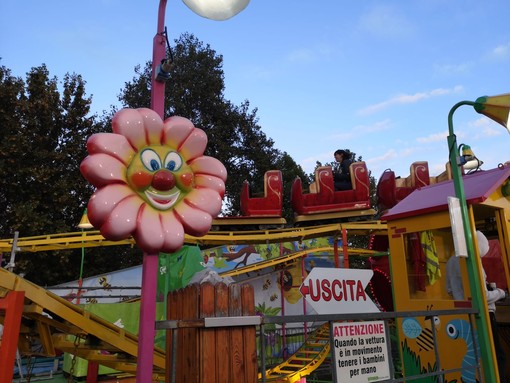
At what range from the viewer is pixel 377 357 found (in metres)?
3.35

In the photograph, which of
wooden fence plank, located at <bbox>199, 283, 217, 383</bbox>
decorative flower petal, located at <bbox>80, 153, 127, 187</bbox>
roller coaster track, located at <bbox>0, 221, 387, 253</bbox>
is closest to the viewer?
wooden fence plank, located at <bbox>199, 283, 217, 383</bbox>

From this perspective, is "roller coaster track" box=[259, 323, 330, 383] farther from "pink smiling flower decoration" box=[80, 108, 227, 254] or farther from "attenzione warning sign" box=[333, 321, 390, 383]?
"pink smiling flower decoration" box=[80, 108, 227, 254]

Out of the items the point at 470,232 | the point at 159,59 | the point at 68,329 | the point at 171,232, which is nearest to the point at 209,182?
the point at 171,232

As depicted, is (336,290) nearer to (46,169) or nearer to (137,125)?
(137,125)

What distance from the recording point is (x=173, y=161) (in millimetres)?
3480

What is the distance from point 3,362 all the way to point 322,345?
7326 millimetres

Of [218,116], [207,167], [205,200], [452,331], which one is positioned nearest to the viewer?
[205,200]

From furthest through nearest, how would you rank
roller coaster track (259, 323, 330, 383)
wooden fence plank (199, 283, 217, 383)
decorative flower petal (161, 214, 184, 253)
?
1. roller coaster track (259, 323, 330, 383)
2. decorative flower petal (161, 214, 184, 253)
3. wooden fence plank (199, 283, 217, 383)

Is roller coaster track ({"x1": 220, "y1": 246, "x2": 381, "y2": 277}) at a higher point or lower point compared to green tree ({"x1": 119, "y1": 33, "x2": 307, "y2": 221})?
lower

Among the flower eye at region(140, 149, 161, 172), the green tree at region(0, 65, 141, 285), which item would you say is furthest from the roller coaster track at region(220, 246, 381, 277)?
the flower eye at region(140, 149, 161, 172)

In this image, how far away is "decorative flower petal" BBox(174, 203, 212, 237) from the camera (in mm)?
3418

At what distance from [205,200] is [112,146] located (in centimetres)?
87

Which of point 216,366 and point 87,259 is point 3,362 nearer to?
point 216,366

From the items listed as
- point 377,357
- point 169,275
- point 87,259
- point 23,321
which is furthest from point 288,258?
point 377,357
